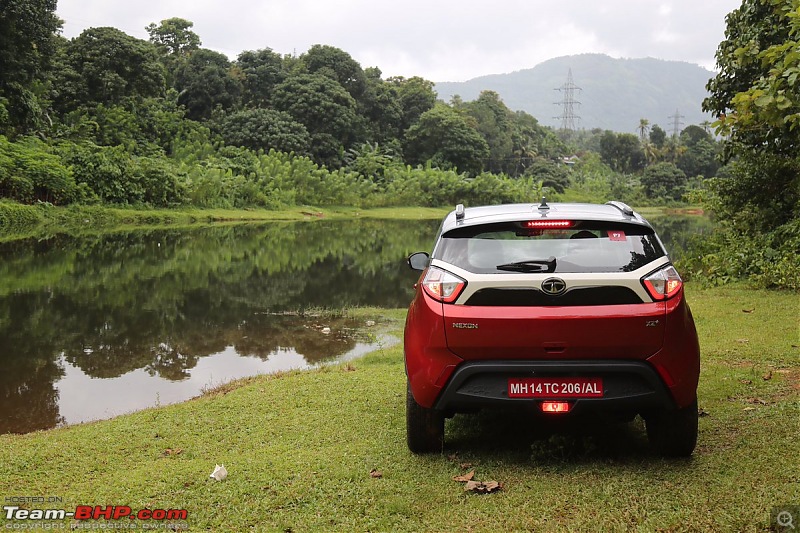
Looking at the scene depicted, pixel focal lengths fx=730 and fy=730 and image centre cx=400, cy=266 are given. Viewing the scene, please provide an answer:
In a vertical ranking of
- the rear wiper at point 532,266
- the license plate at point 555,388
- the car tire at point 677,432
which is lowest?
the car tire at point 677,432

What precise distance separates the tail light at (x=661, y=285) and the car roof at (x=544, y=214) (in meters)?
0.43

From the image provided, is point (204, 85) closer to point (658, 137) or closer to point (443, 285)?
point (658, 137)

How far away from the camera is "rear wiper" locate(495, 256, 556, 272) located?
14.7 feet

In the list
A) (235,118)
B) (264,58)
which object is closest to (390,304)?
(235,118)

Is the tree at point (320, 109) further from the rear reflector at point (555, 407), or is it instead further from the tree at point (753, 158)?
the rear reflector at point (555, 407)

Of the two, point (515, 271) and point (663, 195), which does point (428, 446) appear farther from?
point (663, 195)

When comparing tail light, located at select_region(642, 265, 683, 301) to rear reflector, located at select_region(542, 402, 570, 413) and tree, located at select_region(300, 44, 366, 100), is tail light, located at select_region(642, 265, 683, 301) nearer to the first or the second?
rear reflector, located at select_region(542, 402, 570, 413)

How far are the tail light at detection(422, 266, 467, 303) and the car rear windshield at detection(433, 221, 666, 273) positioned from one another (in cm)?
12

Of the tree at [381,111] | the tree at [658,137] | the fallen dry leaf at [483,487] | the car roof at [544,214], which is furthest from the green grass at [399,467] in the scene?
the tree at [658,137]

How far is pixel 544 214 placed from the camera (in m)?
4.86

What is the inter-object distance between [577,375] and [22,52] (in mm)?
44074

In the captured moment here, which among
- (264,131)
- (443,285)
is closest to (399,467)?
(443,285)

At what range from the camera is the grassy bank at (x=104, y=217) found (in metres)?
34.8

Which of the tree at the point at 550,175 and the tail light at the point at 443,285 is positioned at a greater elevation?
the tail light at the point at 443,285
